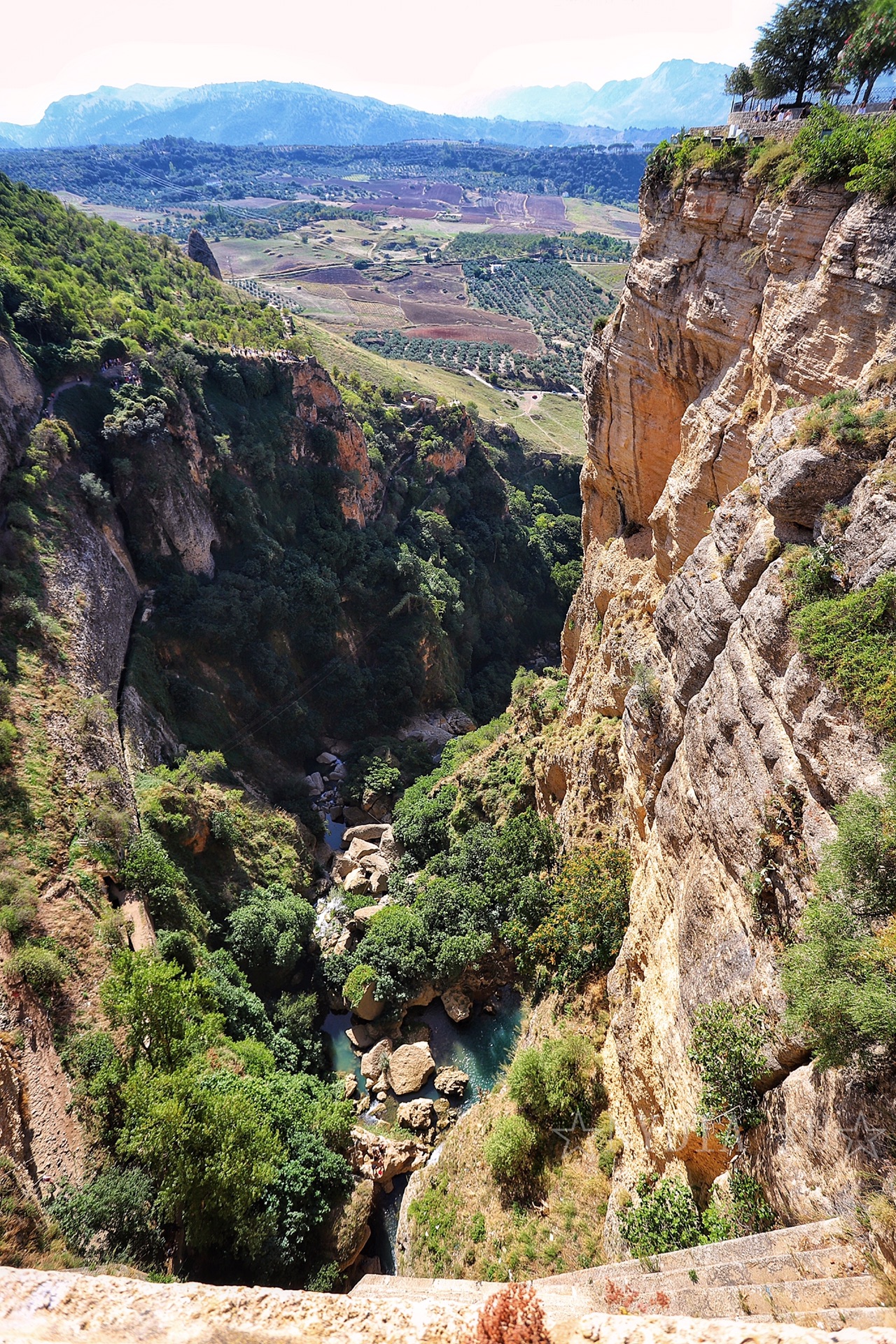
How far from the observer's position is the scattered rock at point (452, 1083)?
1160 inches

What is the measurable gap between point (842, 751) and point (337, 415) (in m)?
68.0

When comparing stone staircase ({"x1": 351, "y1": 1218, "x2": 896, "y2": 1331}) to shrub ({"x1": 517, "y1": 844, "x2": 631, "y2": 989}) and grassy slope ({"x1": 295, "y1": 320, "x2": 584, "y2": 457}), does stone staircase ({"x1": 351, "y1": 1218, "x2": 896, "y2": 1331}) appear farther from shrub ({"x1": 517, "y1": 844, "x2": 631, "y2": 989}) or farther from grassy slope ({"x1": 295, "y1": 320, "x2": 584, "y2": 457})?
grassy slope ({"x1": 295, "y1": 320, "x2": 584, "y2": 457})

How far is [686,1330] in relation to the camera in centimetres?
891

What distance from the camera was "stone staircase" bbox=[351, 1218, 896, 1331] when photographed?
953cm

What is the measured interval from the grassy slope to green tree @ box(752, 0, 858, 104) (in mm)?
65729

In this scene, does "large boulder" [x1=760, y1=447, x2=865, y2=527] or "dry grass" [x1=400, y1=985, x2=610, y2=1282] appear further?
"dry grass" [x1=400, y1=985, x2=610, y2=1282]

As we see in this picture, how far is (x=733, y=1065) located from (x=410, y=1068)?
21026 millimetres

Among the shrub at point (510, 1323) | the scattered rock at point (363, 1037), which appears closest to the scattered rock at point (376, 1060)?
the scattered rock at point (363, 1037)

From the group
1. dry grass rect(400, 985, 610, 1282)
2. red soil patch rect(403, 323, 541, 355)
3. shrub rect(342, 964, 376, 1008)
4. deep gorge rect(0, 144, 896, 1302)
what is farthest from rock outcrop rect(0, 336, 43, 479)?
red soil patch rect(403, 323, 541, 355)

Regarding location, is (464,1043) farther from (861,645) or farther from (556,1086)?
(861,645)

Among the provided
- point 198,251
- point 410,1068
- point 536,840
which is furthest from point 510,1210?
point 198,251

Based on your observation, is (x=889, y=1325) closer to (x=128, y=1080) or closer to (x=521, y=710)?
(x=128, y=1080)

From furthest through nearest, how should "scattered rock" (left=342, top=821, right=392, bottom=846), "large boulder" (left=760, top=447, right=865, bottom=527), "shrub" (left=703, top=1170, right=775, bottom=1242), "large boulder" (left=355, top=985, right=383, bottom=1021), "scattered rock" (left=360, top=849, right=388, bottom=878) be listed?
"scattered rock" (left=342, top=821, right=392, bottom=846)
"scattered rock" (left=360, top=849, right=388, bottom=878)
"large boulder" (left=355, top=985, right=383, bottom=1021)
"large boulder" (left=760, top=447, right=865, bottom=527)
"shrub" (left=703, top=1170, right=775, bottom=1242)

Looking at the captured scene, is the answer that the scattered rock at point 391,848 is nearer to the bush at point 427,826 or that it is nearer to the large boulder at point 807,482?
the bush at point 427,826
